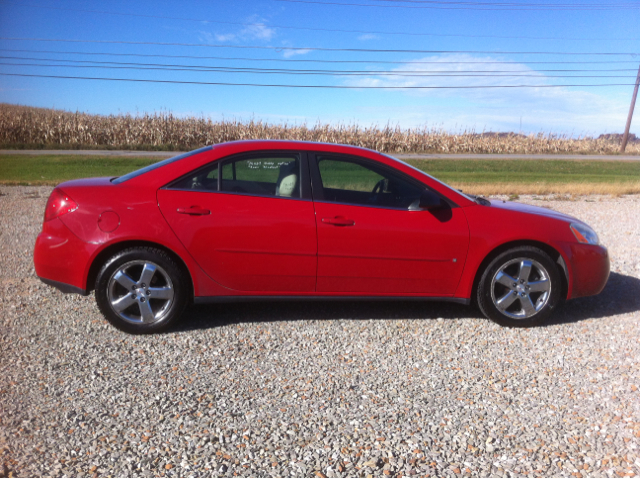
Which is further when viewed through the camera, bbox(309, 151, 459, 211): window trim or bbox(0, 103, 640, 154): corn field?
bbox(0, 103, 640, 154): corn field

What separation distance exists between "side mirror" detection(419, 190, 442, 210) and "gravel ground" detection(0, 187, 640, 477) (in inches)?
41.7

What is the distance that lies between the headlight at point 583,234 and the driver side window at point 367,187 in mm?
1429

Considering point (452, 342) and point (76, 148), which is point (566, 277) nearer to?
point (452, 342)

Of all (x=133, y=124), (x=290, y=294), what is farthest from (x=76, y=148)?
(x=290, y=294)

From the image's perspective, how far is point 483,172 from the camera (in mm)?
22594

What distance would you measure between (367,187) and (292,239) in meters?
0.82

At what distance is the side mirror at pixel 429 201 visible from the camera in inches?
166

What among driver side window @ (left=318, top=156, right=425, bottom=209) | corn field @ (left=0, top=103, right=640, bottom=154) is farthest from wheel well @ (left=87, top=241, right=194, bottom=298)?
corn field @ (left=0, top=103, right=640, bottom=154)


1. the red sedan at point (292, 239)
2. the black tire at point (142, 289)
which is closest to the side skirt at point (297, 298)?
the red sedan at point (292, 239)

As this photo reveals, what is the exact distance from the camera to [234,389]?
3283 mm

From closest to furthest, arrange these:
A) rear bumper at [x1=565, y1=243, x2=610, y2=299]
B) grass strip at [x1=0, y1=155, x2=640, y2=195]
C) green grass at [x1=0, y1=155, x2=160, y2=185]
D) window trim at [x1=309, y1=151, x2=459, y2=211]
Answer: window trim at [x1=309, y1=151, x2=459, y2=211] < rear bumper at [x1=565, y1=243, x2=610, y2=299] < grass strip at [x1=0, y1=155, x2=640, y2=195] < green grass at [x1=0, y1=155, x2=160, y2=185]

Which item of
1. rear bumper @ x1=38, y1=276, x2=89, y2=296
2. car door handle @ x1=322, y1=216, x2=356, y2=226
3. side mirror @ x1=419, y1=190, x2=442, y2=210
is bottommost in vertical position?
rear bumper @ x1=38, y1=276, x2=89, y2=296

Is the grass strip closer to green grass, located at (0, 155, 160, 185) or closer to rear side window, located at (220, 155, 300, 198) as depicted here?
green grass, located at (0, 155, 160, 185)

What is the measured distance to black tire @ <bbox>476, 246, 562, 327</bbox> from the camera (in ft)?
14.5
